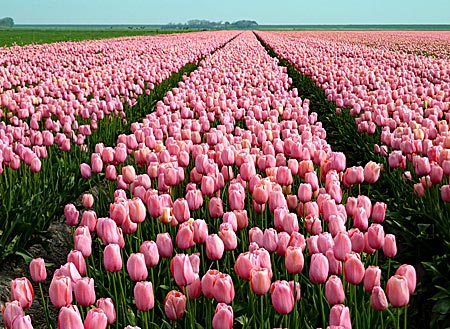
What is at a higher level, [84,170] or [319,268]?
[319,268]

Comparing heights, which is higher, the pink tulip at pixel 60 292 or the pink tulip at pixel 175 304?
the pink tulip at pixel 60 292

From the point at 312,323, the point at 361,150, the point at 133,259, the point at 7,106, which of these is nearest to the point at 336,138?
the point at 361,150

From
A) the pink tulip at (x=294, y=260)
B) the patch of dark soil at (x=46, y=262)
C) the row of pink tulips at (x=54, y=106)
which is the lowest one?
the patch of dark soil at (x=46, y=262)

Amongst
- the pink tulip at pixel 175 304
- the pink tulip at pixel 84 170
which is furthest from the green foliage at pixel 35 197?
the pink tulip at pixel 175 304

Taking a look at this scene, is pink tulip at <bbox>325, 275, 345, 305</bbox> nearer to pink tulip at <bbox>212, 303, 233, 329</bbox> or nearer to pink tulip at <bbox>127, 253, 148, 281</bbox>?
pink tulip at <bbox>212, 303, 233, 329</bbox>

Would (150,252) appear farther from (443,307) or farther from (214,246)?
(443,307)

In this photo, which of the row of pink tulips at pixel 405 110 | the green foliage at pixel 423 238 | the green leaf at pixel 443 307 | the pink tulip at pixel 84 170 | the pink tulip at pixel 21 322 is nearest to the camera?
the pink tulip at pixel 21 322

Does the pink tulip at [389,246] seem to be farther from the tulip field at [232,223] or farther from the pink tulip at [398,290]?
the pink tulip at [398,290]

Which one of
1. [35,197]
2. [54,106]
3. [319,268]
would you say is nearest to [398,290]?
[319,268]

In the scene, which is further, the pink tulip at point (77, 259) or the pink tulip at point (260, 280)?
the pink tulip at point (77, 259)

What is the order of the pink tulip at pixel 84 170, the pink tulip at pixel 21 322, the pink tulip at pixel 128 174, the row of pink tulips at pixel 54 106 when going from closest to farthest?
the pink tulip at pixel 21 322 < the pink tulip at pixel 128 174 < the pink tulip at pixel 84 170 < the row of pink tulips at pixel 54 106

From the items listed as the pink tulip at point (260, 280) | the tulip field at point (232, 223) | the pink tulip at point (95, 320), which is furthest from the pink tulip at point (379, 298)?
the pink tulip at point (95, 320)

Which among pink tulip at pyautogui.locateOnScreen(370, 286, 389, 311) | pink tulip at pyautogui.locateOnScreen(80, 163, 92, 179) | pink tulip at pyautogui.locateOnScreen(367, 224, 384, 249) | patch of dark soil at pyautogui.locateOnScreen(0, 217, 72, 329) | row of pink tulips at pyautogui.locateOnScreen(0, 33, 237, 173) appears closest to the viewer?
pink tulip at pyautogui.locateOnScreen(370, 286, 389, 311)

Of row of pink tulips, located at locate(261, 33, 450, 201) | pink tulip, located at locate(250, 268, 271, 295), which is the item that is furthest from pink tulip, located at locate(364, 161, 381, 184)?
pink tulip, located at locate(250, 268, 271, 295)
